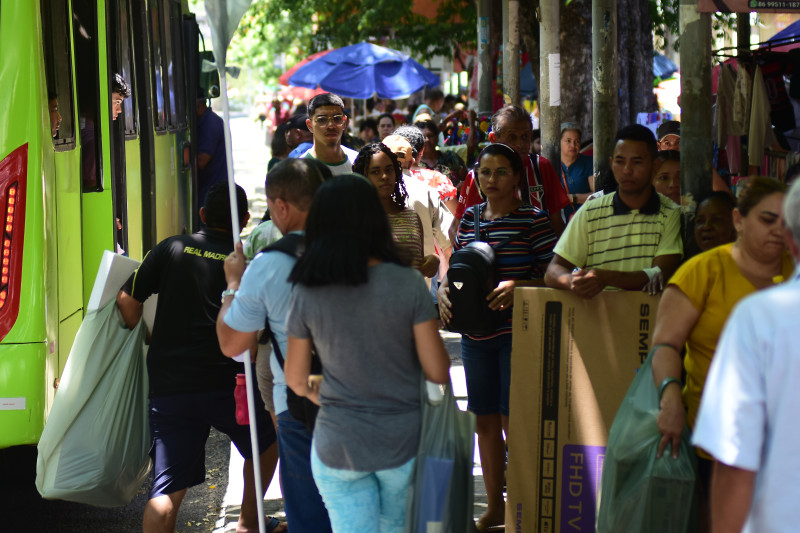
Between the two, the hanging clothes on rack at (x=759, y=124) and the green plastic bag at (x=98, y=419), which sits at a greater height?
the hanging clothes on rack at (x=759, y=124)

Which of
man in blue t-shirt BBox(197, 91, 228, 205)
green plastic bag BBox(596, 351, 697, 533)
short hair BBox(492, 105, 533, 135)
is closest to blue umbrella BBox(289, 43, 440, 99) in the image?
man in blue t-shirt BBox(197, 91, 228, 205)

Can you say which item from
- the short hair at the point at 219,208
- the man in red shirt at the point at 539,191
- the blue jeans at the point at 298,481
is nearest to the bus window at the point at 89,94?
the short hair at the point at 219,208

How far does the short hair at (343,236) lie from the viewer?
3373mm

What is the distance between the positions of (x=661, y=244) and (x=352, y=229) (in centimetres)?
162

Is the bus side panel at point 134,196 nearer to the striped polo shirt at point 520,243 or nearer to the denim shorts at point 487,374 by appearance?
the denim shorts at point 487,374

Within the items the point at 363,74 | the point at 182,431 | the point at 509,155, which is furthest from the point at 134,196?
the point at 363,74

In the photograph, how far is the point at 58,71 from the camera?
17.9 feet

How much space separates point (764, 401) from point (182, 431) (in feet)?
10.1

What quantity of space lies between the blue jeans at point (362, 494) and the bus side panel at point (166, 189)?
222 inches

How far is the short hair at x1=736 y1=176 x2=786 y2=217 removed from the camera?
3.37m

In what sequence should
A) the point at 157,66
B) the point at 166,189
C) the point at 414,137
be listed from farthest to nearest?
A: the point at 166,189 → the point at 157,66 → the point at 414,137

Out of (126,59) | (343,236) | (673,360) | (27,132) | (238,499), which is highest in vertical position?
(126,59)

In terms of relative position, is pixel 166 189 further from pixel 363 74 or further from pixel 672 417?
pixel 363 74

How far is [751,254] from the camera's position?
3.49 m
